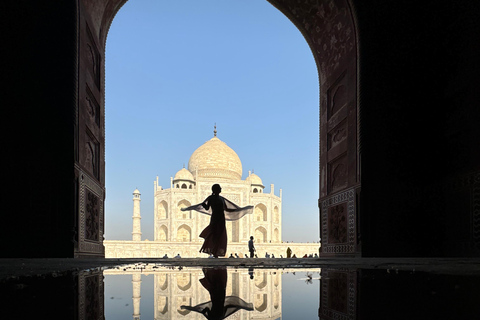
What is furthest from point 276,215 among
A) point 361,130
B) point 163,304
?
point 163,304

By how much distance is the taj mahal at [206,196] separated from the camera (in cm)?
2680

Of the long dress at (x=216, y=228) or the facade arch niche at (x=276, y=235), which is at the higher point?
the long dress at (x=216, y=228)

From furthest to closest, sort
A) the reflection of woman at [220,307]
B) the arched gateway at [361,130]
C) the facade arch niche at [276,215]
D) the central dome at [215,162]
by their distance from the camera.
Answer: the facade arch niche at [276,215]
the central dome at [215,162]
the arched gateway at [361,130]
the reflection of woman at [220,307]

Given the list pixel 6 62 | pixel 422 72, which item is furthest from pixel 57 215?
pixel 422 72

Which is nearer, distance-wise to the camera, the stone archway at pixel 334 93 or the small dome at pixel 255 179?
the stone archway at pixel 334 93

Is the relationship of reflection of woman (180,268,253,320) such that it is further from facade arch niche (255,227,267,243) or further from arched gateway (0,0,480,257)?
facade arch niche (255,227,267,243)

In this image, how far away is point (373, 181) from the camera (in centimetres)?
543

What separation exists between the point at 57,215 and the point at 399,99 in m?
4.38

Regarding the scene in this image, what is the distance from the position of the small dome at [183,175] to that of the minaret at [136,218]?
2867 millimetres

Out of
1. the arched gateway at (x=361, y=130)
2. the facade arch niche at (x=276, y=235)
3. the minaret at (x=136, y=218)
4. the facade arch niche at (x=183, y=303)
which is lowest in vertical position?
the facade arch niche at (x=276, y=235)

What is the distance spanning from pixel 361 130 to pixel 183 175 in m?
24.3

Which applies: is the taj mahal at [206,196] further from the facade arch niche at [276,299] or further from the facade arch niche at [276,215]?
the facade arch niche at [276,299]

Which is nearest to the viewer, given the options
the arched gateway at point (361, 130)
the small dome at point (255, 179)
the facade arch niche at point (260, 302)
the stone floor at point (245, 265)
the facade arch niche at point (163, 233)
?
the facade arch niche at point (260, 302)

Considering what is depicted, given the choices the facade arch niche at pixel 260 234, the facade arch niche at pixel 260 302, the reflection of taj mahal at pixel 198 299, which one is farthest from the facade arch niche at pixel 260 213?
the facade arch niche at pixel 260 302
